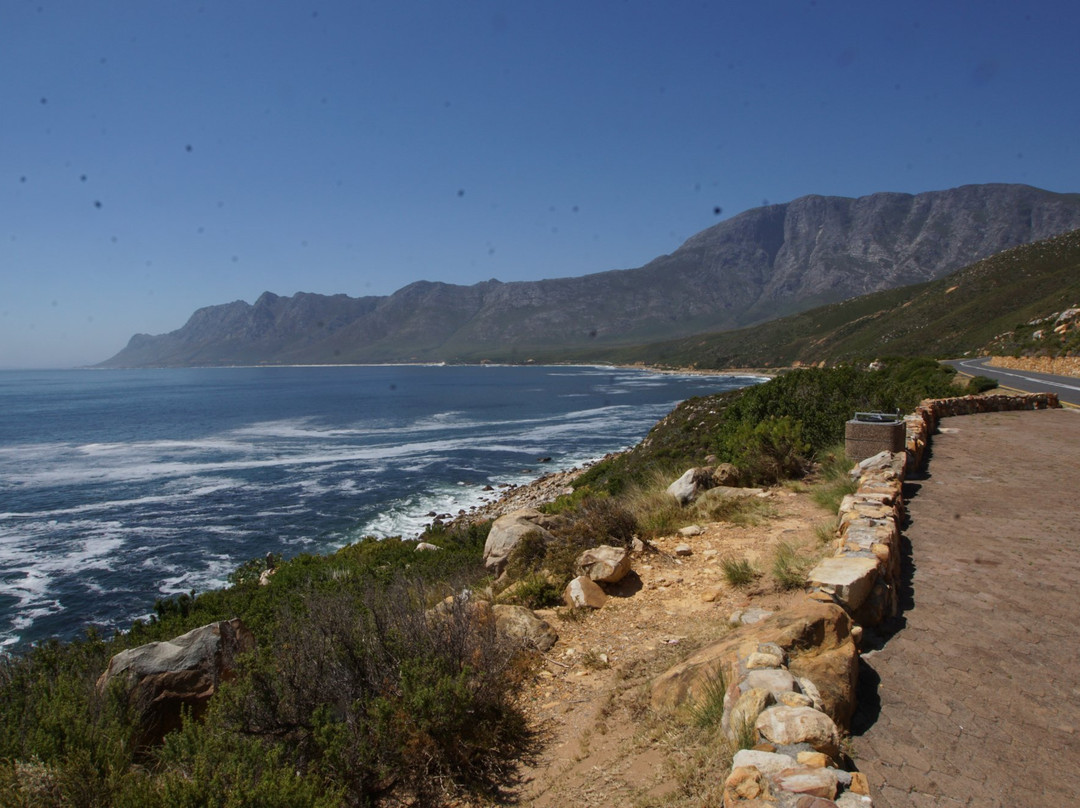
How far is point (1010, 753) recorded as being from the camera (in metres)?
3.35

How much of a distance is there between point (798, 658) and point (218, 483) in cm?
3927

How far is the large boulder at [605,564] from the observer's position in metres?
7.03

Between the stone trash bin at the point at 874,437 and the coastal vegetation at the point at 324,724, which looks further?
the stone trash bin at the point at 874,437

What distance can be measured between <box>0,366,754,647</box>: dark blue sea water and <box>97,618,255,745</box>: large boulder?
14.6 m

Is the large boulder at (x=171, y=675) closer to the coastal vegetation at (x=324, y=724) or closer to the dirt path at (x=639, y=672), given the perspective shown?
the coastal vegetation at (x=324, y=724)

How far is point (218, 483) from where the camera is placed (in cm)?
3725

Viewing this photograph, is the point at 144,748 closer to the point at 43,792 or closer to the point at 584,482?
the point at 43,792

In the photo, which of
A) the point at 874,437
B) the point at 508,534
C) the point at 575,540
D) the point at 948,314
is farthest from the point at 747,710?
the point at 948,314

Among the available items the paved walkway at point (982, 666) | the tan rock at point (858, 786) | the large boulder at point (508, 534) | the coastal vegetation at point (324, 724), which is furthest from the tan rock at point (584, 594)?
the tan rock at point (858, 786)

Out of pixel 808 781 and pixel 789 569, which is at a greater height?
pixel 808 781

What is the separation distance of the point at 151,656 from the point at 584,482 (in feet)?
75.1

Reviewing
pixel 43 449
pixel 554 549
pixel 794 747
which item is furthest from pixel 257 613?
pixel 43 449

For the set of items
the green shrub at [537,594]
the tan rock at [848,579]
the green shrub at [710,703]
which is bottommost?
the green shrub at [537,594]

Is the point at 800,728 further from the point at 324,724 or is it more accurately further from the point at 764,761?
the point at 324,724
